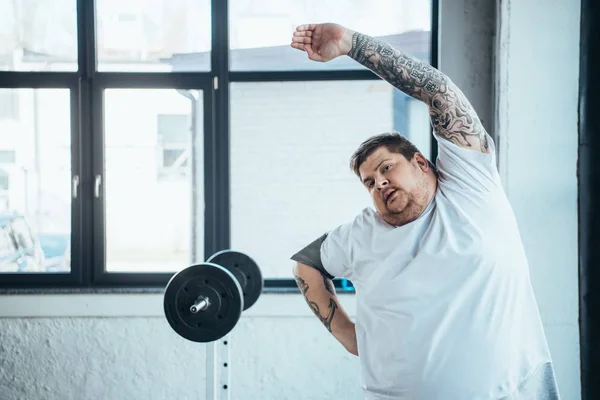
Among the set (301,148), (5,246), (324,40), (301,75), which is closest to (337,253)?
(324,40)

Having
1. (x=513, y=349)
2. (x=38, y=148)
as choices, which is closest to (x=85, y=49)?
(x=38, y=148)

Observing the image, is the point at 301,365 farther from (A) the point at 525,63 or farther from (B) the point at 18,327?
(A) the point at 525,63

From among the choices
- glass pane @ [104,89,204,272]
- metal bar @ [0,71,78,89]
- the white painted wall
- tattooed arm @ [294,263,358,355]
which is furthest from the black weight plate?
metal bar @ [0,71,78,89]

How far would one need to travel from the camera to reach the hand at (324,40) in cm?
107

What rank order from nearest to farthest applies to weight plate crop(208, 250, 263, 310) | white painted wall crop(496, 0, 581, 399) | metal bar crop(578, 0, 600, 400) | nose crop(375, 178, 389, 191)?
metal bar crop(578, 0, 600, 400) < nose crop(375, 178, 389, 191) < weight plate crop(208, 250, 263, 310) < white painted wall crop(496, 0, 581, 399)

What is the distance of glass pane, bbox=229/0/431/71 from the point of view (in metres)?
2.12

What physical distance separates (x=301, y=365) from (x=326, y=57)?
1.42 metres

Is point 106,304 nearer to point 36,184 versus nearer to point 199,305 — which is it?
point 36,184

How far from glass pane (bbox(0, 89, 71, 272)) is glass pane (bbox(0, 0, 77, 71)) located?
Result: 13cm

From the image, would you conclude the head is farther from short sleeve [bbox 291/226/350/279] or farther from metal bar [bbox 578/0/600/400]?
metal bar [bbox 578/0/600/400]

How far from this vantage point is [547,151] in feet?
6.13

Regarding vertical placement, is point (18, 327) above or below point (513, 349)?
below

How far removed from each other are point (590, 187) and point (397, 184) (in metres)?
0.38

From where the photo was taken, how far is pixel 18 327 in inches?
81.8
